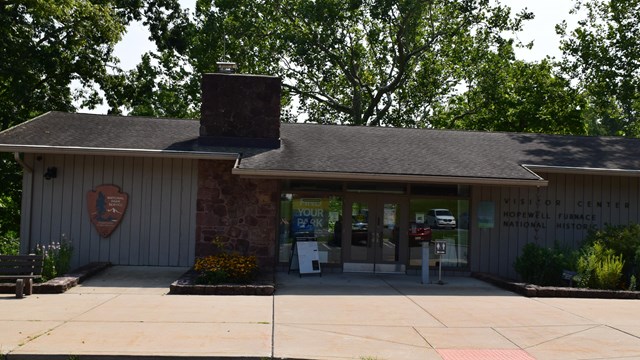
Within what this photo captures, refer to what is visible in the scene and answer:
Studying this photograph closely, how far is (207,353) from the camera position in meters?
7.02

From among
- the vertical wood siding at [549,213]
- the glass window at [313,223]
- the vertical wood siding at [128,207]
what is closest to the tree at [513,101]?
the vertical wood siding at [549,213]

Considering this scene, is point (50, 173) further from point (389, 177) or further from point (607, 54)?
point (607, 54)

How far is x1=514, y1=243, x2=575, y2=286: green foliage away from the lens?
43.9ft

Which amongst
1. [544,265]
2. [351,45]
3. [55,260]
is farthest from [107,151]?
[351,45]

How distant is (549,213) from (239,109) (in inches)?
331

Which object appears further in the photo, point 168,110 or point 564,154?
point 168,110

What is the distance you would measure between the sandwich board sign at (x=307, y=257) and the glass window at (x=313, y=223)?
19.4 inches

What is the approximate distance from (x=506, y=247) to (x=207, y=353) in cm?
1051

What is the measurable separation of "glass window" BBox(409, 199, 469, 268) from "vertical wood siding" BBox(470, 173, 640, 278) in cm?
28

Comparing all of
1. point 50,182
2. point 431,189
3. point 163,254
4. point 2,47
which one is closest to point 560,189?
point 431,189

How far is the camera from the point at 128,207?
14.7 metres

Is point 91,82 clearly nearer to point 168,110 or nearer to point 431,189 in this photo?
point 168,110

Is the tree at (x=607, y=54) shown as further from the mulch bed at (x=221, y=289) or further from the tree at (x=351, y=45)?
the mulch bed at (x=221, y=289)

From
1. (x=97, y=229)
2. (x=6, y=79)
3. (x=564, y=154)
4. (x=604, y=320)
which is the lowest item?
(x=604, y=320)
